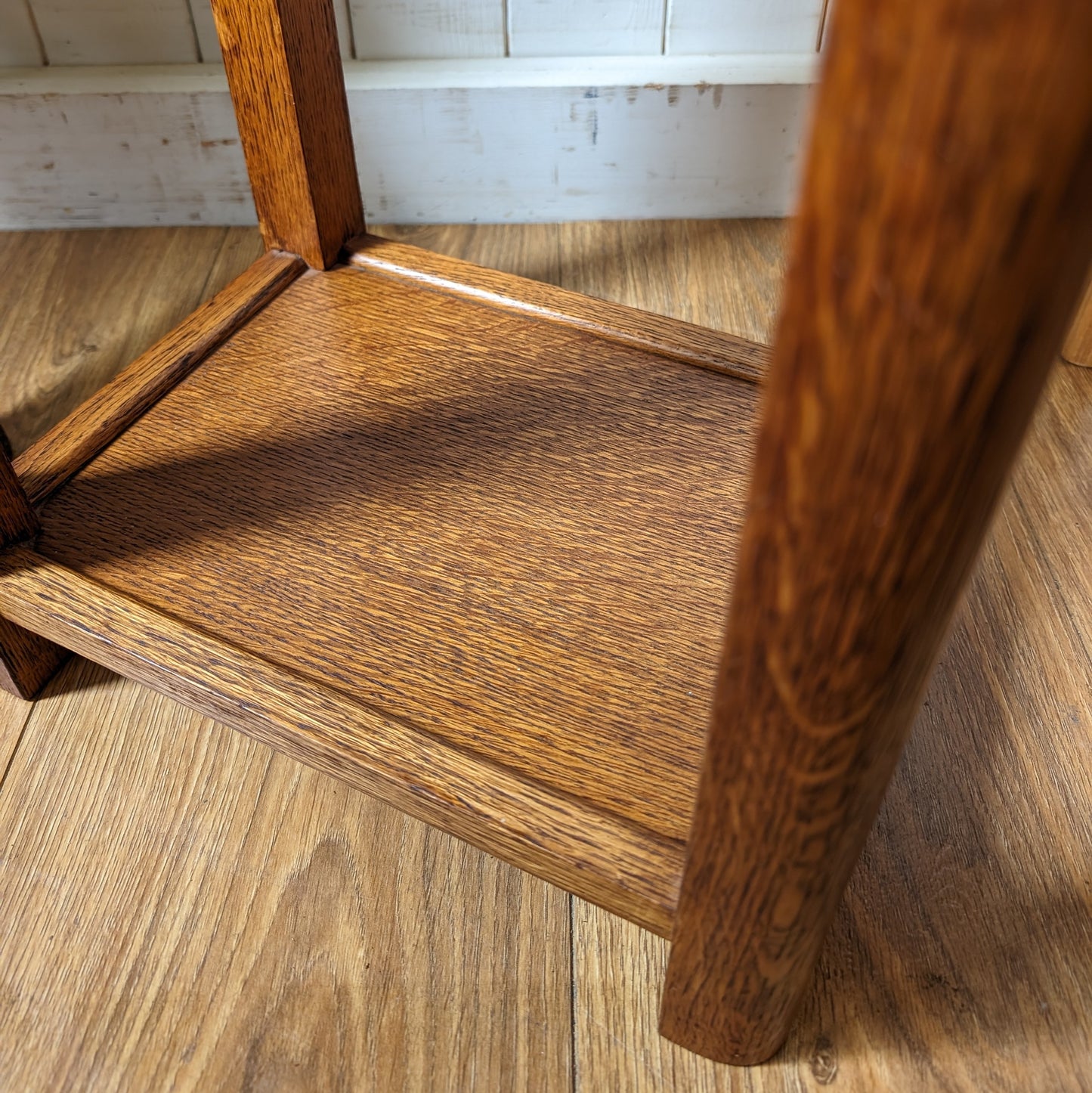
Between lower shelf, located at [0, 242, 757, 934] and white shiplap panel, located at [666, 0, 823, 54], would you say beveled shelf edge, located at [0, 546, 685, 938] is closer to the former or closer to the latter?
lower shelf, located at [0, 242, 757, 934]

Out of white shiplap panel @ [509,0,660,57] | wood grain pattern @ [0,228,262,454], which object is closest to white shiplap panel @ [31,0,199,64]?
wood grain pattern @ [0,228,262,454]

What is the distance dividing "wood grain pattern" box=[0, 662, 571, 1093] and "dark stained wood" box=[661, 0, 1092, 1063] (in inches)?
7.5

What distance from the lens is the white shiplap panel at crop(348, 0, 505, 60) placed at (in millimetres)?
813

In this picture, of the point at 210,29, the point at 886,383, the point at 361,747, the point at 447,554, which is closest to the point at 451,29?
the point at 210,29

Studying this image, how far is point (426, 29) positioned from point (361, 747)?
64cm

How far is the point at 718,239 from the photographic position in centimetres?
90

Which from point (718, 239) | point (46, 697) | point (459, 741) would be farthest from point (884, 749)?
point (718, 239)

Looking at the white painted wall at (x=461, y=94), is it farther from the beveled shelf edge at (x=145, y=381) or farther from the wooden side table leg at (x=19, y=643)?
the wooden side table leg at (x=19, y=643)

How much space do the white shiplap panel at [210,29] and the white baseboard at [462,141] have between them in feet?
0.05

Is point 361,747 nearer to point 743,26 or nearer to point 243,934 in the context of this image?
point 243,934

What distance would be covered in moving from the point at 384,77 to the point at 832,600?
72 centimetres

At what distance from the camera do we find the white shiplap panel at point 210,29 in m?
0.81

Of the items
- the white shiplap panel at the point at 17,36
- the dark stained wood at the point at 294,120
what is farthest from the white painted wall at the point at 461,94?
the dark stained wood at the point at 294,120

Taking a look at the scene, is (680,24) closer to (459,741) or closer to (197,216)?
(197,216)
